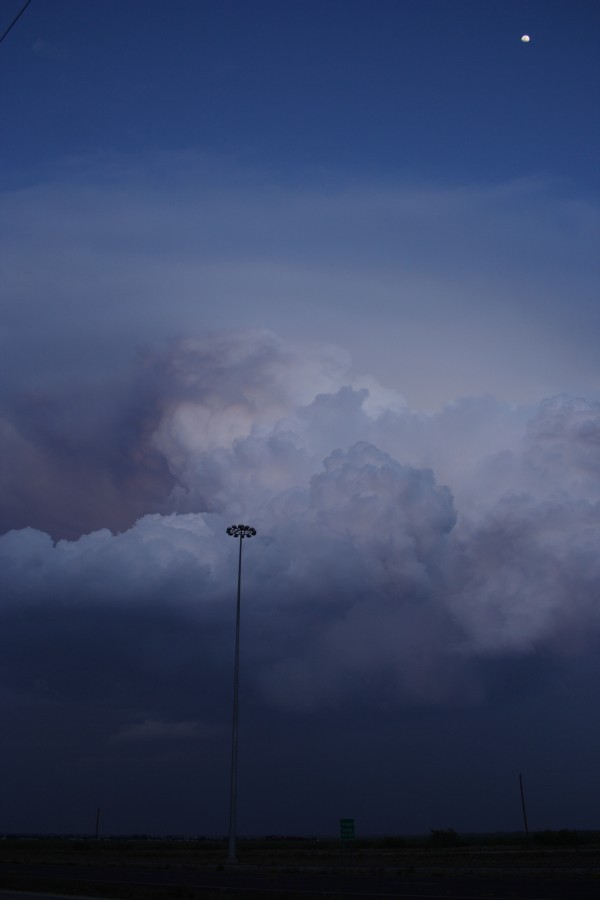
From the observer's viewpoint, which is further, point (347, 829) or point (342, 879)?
point (347, 829)

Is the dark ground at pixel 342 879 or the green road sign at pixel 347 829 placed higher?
the green road sign at pixel 347 829

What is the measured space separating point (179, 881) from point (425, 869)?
12.9 meters

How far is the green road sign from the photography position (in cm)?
4519

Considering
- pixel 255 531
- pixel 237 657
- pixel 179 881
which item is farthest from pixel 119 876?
pixel 255 531

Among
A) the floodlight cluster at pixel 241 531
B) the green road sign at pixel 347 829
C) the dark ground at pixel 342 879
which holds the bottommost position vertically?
the dark ground at pixel 342 879

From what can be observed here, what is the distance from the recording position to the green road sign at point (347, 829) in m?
45.2

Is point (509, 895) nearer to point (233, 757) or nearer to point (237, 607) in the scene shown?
point (233, 757)

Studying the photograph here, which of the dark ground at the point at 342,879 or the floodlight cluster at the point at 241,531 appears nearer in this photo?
the dark ground at the point at 342,879

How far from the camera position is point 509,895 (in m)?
27.3

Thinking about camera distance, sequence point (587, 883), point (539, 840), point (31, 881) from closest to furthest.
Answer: point (587, 883) → point (31, 881) → point (539, 840)

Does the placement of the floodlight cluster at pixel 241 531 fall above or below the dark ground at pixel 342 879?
above

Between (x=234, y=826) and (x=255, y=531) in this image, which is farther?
(x=255, y=531)

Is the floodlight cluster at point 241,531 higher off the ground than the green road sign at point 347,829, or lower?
higher

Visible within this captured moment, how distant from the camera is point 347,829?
1794 inches
